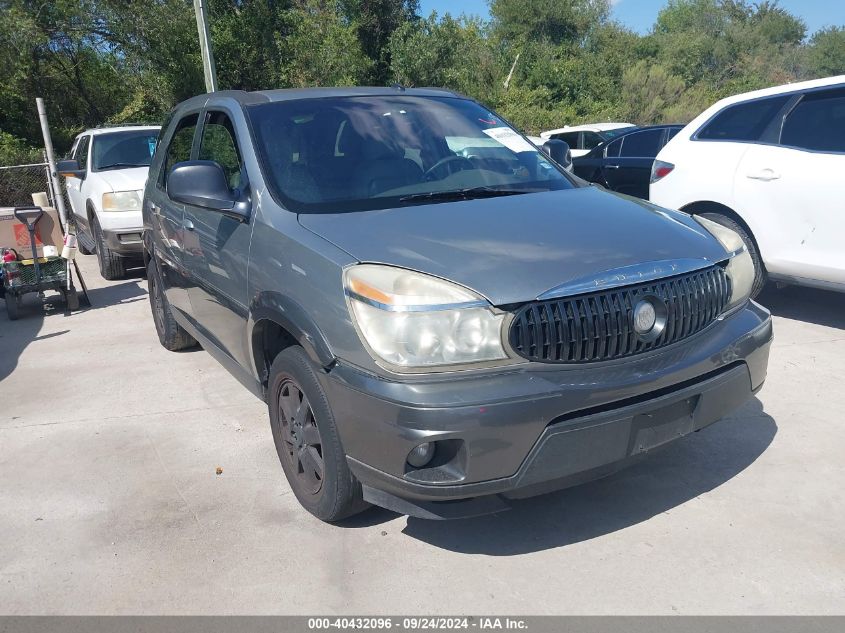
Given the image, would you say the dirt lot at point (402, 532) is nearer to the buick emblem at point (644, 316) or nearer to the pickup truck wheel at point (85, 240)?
the buick emblem at point (644, 316)

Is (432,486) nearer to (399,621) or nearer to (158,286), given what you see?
(399,621)

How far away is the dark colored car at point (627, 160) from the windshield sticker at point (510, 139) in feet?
15.4

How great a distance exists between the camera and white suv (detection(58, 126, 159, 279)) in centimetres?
877

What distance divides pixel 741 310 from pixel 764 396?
152 centimetres

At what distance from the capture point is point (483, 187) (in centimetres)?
371

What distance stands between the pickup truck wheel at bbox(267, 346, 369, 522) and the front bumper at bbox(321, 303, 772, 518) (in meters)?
0.12

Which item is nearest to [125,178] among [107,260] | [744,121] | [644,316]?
[107,260]

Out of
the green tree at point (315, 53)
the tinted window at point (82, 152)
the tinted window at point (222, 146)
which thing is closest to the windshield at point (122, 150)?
the tinted window at point (82, 152)

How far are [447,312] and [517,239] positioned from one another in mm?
517

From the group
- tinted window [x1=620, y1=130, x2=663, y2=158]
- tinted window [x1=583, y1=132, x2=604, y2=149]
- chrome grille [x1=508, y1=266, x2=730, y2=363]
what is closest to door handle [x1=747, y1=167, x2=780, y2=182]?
chrome grille [x1=508, y1=266, x2=730, y2=363]

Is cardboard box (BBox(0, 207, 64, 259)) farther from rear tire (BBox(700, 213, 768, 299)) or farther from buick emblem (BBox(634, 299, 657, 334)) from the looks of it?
buick emblem (BBox(634, 299, 657, 334))

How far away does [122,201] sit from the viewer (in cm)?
882

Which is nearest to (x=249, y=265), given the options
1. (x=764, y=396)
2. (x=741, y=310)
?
(x=741, y=310)

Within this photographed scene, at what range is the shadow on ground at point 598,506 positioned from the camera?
10.7 feet
